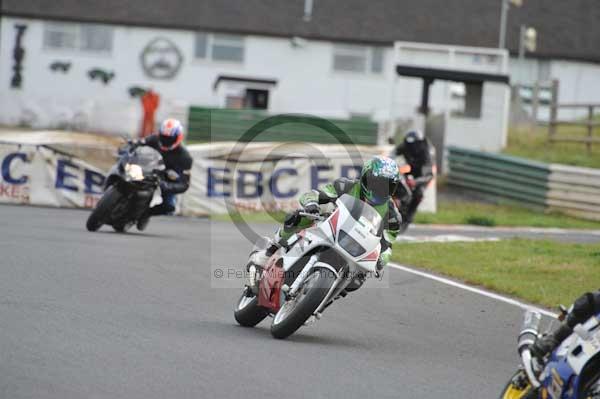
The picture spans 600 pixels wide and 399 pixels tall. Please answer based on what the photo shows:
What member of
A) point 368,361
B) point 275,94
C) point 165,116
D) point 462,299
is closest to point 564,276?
point 462,299

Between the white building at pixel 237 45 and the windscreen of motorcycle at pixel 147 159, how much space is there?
99.1ft

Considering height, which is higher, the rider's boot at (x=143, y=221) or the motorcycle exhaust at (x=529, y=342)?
the motorcycle exhaust at (x=529, y=342)

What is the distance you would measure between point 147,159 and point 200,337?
27.7ft

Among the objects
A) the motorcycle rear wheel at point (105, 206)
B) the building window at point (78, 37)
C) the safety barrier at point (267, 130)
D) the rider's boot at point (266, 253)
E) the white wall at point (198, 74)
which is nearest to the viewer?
the rider's boot at point (266, 253)

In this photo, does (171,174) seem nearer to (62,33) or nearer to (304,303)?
(304,303)

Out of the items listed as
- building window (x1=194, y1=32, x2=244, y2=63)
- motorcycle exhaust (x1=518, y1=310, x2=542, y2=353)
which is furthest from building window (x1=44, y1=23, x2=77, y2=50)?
motorcycle exhaust (x1=518, y1=310, x2=542, y2=353)

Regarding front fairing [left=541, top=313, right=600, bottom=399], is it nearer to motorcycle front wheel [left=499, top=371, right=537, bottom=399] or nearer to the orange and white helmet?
motorcycle front wheel [left=499, top=371, right=537, bottom=399]

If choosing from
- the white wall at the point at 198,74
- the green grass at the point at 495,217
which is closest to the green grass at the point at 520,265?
the green grass at the point at 495,217

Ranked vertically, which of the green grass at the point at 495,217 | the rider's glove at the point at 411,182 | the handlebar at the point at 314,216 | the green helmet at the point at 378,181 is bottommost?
the green grass at the point at 495,217

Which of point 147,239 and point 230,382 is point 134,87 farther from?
point 230,382

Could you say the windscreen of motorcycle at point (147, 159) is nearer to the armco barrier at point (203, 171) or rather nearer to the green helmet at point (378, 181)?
the armco barrier at point (203, 171)

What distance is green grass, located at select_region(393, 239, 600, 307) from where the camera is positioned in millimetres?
13719

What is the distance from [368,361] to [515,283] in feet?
19.6

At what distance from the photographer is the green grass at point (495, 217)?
24.4m
